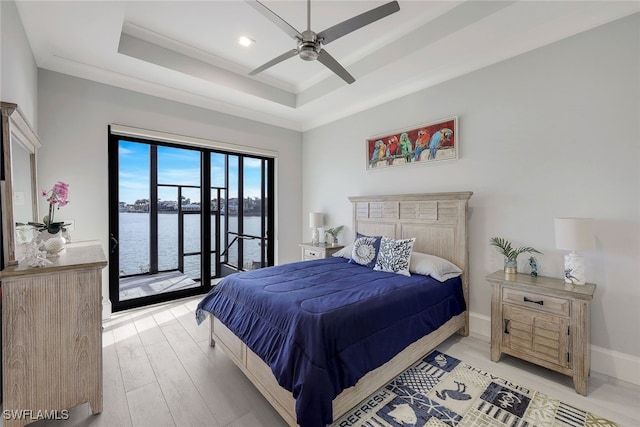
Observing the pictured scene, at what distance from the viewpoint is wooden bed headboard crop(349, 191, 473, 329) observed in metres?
2.88

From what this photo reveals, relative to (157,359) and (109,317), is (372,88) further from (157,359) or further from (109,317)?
(109,317)

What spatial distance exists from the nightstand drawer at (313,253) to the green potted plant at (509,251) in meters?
2.22

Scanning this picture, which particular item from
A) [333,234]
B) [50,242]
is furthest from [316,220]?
[50,242]

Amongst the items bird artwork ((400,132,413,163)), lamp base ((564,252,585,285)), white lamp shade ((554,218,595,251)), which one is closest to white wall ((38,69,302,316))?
bird artwork ((400,132,413,163))

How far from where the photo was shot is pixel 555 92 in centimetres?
243

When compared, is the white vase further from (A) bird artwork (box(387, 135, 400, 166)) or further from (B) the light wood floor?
(A) bird artwork (box(387, 135, 400, 166))

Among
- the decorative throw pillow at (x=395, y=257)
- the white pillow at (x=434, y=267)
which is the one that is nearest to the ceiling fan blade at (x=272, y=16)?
the decorative throw pillow at (x=395, y=257)

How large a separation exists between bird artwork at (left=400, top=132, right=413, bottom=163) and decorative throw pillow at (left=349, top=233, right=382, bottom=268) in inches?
44.8

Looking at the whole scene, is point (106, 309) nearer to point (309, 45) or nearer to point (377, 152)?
point (309, 45)

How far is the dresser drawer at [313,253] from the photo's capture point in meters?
4.12

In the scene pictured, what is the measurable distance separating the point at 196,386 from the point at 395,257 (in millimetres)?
2068

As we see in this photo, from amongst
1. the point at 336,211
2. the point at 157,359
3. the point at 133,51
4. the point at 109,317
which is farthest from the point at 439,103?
the point at 109,317

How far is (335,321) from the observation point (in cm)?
167

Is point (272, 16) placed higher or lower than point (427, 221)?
higher
